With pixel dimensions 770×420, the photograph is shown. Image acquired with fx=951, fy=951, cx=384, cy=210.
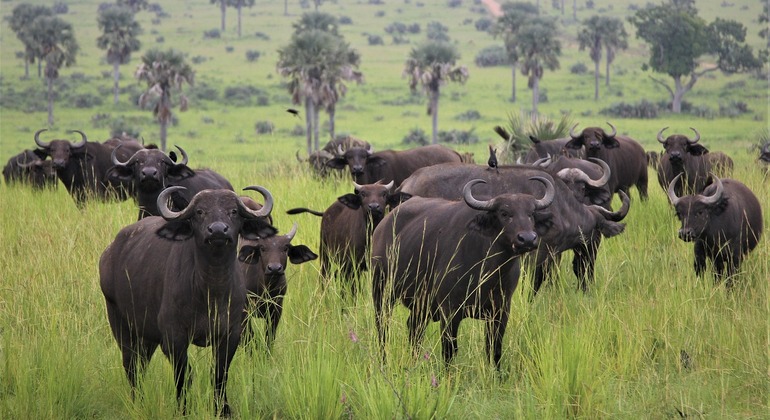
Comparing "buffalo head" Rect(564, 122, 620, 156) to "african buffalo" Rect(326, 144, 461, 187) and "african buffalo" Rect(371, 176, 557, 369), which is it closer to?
"african buffalo" Rect(326, 144, 461, 187)

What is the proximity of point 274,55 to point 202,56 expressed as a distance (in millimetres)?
7024

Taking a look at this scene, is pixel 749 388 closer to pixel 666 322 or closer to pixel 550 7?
pixel 666 322

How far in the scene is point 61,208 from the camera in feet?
49.4

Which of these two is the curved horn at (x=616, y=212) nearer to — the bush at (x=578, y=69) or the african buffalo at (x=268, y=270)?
the african buffalo at (x=268, y=270)

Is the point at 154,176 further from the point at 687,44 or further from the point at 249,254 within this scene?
the point at 687,44

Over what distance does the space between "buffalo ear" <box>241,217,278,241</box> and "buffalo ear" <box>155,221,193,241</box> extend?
0.34m

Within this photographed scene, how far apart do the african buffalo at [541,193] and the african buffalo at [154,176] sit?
8.63ft

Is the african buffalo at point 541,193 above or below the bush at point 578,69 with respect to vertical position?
below


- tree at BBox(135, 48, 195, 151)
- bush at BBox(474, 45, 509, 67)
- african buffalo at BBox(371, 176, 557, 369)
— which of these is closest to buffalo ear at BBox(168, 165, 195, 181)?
african buffalo at BBox(371, 176, 557, 369)

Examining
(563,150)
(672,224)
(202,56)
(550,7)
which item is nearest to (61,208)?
(563,150)

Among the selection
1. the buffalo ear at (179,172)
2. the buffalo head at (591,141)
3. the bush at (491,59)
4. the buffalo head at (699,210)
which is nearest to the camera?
the buffalo head at (699,210)

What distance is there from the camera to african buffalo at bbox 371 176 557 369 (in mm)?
6691

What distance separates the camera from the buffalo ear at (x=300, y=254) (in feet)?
23.9

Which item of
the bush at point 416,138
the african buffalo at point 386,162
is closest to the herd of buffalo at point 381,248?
the african buffalo at point 386,162
